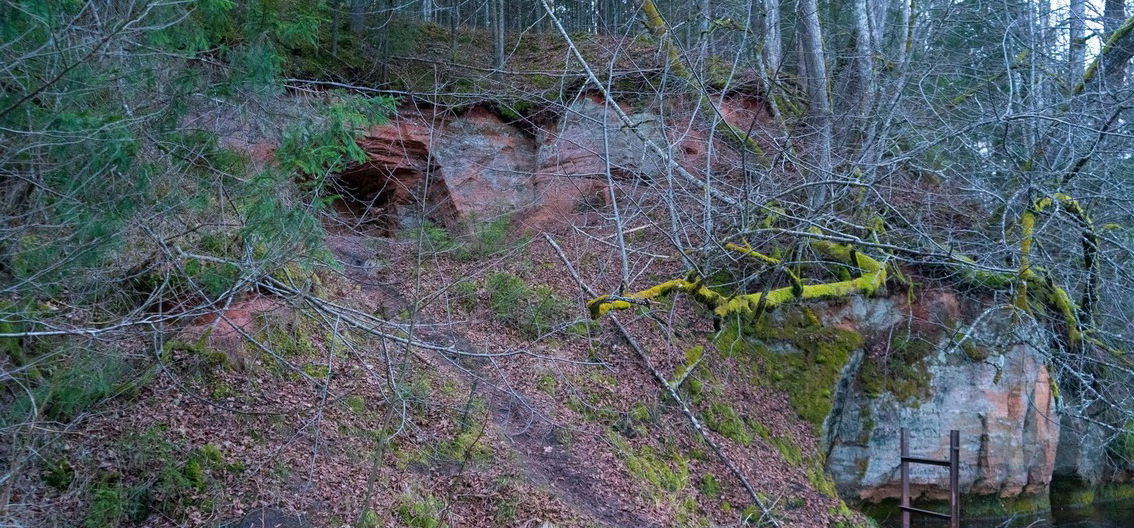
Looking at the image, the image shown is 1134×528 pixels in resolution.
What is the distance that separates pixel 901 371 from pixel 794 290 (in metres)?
2.18

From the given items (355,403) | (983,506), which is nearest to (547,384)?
(355,403)

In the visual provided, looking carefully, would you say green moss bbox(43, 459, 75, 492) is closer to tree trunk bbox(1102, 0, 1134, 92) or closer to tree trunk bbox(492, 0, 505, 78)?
tree trunk bbox(492, 0, 505, 78)

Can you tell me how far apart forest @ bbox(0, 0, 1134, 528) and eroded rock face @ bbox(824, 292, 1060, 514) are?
0.05 meters

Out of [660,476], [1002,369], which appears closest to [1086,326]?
[1002,369]

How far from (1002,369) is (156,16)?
11150mm

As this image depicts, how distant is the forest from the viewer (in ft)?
15.7

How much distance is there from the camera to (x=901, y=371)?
434 inches

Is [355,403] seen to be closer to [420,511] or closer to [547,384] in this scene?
[420,511]

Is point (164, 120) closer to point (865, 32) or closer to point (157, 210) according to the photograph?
point (157, 210)

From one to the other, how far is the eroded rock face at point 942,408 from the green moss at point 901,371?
0.05 feet

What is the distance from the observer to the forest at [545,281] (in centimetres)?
479

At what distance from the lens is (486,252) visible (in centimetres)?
1206

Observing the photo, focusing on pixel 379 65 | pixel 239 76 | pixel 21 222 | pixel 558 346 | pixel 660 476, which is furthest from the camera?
pixel 379 65

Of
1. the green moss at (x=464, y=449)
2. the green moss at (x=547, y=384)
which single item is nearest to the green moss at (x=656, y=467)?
the green moss at (x=547, y=384)
